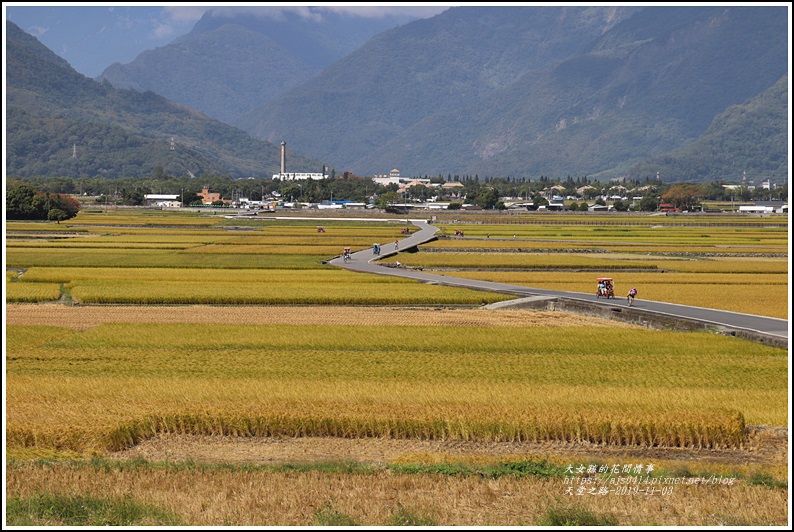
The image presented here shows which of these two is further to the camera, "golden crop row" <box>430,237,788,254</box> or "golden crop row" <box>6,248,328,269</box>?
"golden crop row" <box>430,237,788,254</box>

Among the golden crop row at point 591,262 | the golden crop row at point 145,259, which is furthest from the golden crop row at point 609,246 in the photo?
the golden crop row at point 145,259

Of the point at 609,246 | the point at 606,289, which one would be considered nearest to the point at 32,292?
the point at 606,289

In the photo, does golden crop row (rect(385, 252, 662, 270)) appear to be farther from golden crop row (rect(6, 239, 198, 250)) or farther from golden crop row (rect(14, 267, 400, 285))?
golden crop row (rect(6, 239, 198, 250))

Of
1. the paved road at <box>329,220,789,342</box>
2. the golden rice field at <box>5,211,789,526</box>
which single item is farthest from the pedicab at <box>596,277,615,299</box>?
the golden rice field at <box>5,211,789,526</box>

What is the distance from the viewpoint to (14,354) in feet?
108

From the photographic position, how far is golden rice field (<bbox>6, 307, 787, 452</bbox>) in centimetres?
2311

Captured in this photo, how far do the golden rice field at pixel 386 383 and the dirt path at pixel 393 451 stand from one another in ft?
1.21

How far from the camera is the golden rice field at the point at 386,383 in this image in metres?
23.1

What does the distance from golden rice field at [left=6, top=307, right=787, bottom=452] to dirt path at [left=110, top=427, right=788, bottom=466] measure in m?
0.37

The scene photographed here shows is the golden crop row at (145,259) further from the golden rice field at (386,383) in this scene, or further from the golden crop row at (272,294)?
the golden rice field at (386,383)

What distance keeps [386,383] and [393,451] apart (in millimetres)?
6198

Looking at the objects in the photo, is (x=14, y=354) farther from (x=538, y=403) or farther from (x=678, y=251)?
(x=678, y=251)

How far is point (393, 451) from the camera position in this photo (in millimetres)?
22234

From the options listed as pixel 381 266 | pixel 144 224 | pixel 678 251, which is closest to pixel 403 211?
pixel 144 224
